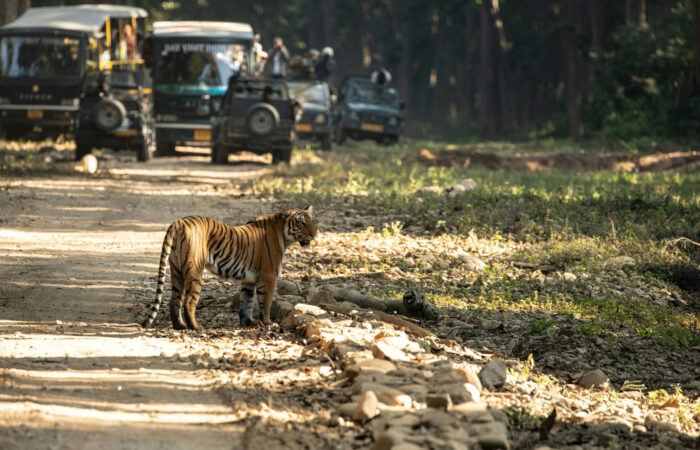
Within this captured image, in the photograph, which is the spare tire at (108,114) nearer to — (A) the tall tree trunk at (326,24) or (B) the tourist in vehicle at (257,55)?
(B) the tourist in vehicle at (257,55)

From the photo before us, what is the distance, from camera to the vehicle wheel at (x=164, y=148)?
25.3 metres

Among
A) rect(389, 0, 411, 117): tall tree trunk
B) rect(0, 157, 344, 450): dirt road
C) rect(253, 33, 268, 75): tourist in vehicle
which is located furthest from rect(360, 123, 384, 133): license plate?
rect(389, 0, 411, 117): tall tree trunk

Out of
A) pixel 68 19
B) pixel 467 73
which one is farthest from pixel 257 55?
pixel 467 73

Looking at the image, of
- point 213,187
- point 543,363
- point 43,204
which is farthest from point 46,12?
point 543,363

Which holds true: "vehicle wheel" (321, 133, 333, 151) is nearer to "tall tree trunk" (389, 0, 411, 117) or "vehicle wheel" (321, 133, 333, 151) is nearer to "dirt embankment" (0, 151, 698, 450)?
"dirt embankment" (0, 151, 698, 450)

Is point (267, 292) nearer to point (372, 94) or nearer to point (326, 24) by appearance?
point (372, 94)

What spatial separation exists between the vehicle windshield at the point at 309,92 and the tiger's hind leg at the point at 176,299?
68.5ft

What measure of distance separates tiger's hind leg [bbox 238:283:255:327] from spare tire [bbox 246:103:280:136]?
548 inches

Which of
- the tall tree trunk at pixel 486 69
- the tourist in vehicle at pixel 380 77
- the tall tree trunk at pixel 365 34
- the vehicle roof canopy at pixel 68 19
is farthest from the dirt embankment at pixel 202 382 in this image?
the tall tree trunk at pixel 365 34

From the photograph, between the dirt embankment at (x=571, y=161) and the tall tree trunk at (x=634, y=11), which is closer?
the dirt embankment at (x=571, y=161)

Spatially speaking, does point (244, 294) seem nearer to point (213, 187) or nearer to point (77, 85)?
point (213, 187)

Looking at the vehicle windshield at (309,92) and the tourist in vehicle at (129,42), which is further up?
the tourist in vehicle at (129,42)

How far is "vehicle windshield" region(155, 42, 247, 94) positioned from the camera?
24938 mm

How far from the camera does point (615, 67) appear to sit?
3381 cm
